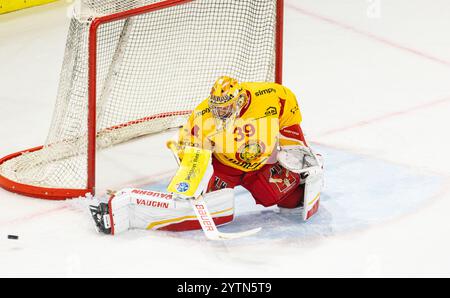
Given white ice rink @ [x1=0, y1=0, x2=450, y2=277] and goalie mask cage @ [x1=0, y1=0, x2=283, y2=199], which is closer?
white ice rink @ [x1=0, y1=0, x2=450, y2=277]

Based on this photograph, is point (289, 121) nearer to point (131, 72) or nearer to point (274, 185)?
point (274, 185)

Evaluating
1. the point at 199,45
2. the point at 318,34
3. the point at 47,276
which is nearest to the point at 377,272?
the point at 47,276

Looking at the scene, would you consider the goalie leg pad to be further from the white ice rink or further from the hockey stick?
the hockey stick

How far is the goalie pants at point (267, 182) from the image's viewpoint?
6027 millimetres

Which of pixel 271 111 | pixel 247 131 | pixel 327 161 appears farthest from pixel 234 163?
pixel 327 161

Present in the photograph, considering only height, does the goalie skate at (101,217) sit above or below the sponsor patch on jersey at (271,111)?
below

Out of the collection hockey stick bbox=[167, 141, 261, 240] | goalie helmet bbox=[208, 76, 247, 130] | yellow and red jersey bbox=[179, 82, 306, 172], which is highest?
goalie helmet bbox=[208, 76, 247, 130]

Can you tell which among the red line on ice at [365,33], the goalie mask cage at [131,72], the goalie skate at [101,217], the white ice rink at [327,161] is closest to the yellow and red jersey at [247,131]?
the white ice rink at [327,161]

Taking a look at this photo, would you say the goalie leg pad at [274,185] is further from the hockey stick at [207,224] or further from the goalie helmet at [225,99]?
the goalie helmet at [225,99]

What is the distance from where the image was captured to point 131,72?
7.18 meters

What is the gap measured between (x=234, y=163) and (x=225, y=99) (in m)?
0.43

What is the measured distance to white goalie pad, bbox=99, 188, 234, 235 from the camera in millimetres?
5836

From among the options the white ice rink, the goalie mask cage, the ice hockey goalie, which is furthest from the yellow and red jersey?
the goalie mask cage

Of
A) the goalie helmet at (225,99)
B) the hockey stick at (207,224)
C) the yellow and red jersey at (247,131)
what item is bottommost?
the hockey stick at (207,224)
